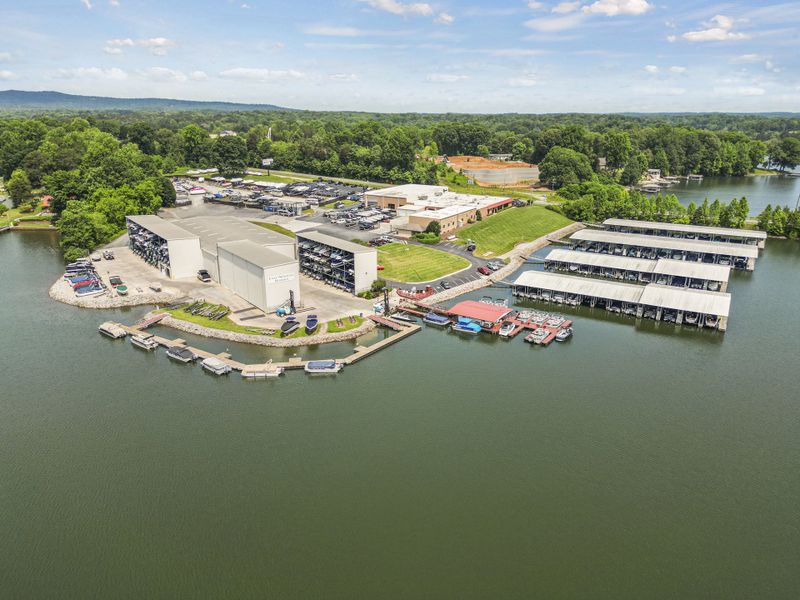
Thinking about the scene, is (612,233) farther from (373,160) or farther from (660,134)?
(660,134)

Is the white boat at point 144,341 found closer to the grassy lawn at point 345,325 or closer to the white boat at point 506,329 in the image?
the grassy lawn at point 345,325

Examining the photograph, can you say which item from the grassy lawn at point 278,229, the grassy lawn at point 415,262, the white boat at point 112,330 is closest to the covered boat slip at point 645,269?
the grassy lawn at point 415,262

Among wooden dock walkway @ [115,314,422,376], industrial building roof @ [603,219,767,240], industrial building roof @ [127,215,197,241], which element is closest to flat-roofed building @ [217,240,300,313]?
industrial building roof @ [127,215,197,241]

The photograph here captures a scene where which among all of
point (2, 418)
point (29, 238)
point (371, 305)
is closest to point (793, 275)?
point (371, 305)

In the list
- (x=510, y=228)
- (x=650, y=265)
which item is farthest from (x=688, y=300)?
(x=510, y=228)

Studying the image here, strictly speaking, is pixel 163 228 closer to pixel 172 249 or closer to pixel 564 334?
pixel 172 249

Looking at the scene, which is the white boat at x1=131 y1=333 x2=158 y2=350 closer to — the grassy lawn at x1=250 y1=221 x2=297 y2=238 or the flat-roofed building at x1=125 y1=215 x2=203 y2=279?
the flat-roofed building at x1=125 y1=215 x2=203 y2=279

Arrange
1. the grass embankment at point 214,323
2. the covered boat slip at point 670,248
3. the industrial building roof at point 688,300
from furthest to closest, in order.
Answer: the covered boat slip at point 670,248 < the industrial building roof at point 688,300 < the grass embankment at point 214,323
